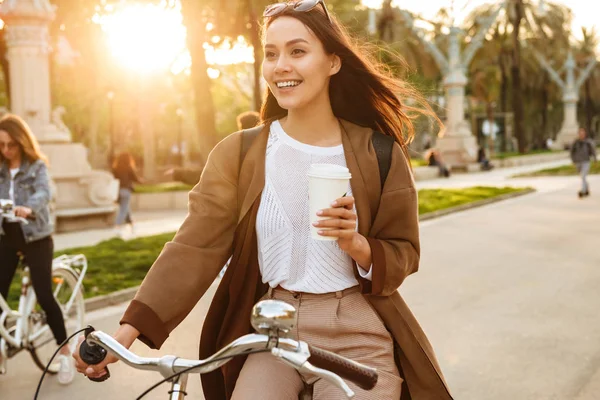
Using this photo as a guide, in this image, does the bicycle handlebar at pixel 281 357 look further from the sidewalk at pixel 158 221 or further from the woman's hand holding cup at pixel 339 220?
the sidewalk at pixel 158 221

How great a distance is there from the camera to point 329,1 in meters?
36.9

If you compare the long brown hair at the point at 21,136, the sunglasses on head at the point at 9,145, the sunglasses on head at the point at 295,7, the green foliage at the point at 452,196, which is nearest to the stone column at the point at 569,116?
the green foliage at the point at 452,196

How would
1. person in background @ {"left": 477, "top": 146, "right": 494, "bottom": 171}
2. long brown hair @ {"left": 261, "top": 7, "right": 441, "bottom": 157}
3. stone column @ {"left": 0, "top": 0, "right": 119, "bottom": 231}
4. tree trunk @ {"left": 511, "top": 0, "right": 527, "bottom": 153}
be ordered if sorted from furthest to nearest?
tree trunk @ {"left": 511, "top": 0, "right": 527, "bottom": 153}, person in background @ {"left": 477, "top": 146, "right": 494, "bottom": 171}, stone column @ {"left": 0, "top": 0, "right": 119, "bottom": 231}, long brown hair @ {"left": 261, "top": 7, "right": 441, "bottom": 157}

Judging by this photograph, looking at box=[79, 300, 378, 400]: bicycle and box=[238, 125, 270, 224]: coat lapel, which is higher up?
box=[238, 125, 270, 224]: coat lapel

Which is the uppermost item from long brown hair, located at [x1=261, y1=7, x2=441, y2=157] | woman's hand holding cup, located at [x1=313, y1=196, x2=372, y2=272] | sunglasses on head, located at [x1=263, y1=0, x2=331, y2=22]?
sunglasses on head, located at [x1=263, y1=0, x2=331, y2=22]

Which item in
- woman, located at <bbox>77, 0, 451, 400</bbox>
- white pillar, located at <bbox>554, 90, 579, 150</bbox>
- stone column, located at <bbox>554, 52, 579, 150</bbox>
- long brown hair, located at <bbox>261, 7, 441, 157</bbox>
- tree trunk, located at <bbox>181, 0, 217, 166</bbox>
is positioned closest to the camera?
woman, located at <bbox>77, 0, 451, 400</bbox>

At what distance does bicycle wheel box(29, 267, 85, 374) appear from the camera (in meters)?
5.96

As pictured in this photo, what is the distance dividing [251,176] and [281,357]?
0.91m

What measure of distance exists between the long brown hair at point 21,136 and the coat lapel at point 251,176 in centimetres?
370

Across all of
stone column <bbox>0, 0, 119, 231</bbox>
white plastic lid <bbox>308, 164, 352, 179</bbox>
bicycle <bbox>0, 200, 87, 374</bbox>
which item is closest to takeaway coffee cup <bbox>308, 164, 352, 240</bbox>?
white plastic lid <bbox>308, 164, 352, 179</bbox>

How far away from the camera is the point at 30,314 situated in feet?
19.3

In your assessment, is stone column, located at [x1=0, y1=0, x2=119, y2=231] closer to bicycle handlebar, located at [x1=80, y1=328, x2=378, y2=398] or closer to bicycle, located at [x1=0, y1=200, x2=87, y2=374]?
bicycle, located at [x1=0, y1=200, x2=87, y2=374]

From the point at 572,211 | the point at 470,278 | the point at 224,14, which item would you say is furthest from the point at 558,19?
the point at 470,278

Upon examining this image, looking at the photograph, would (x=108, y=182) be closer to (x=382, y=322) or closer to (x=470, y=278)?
(x=470, y=278)
